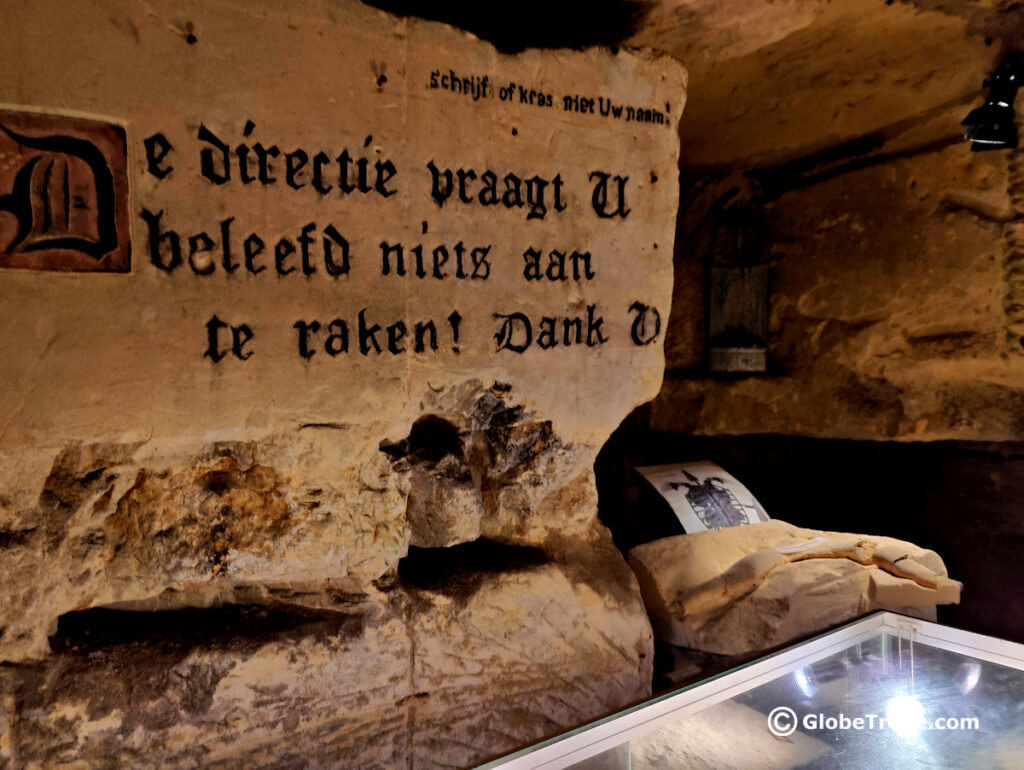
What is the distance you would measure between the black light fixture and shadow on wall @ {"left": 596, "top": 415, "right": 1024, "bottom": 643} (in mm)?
1288

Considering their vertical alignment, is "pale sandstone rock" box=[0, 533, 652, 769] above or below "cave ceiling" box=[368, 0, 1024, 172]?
below

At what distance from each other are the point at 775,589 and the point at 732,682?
2.49 feet

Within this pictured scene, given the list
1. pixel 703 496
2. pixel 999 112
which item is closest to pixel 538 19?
pixel 999 112

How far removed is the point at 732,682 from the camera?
65.2 inches

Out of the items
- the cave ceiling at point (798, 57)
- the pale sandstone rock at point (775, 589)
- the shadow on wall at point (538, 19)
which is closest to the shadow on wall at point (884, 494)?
the pale sandstone rock at point (775, 589)

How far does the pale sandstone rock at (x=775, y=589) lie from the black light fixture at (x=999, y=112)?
5.17 ft

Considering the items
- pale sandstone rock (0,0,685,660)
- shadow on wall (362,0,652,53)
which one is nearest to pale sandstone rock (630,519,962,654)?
pale sandstone rock (0,0,685,660)

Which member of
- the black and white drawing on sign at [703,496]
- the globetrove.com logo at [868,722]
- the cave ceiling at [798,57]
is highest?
the cave ceiling at [798,57]

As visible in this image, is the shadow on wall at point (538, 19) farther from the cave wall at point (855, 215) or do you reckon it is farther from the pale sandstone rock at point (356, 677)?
the pale sandstone rock at point (356, 677)

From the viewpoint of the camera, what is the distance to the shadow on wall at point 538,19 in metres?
1.98

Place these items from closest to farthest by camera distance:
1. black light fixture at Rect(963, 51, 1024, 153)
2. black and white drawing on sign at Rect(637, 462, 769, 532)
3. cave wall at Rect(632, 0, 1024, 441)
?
black light fixture at Rect(963, 51, 1024, 153) → cave wall at Rect(632, 0, 1024, 441) → black and white drawing on sign at Rect(637, 462, 769, 532)

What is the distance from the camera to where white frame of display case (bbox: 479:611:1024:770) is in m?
1.38

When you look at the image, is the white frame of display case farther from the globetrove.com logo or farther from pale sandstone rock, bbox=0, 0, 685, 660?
pale sandstone rock, bbox=0, 0, 685, 660

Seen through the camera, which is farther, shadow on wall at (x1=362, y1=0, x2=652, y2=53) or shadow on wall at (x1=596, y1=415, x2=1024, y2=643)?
shadow on wall at (x1=596, y1=415, x2=1024, y2=643)
